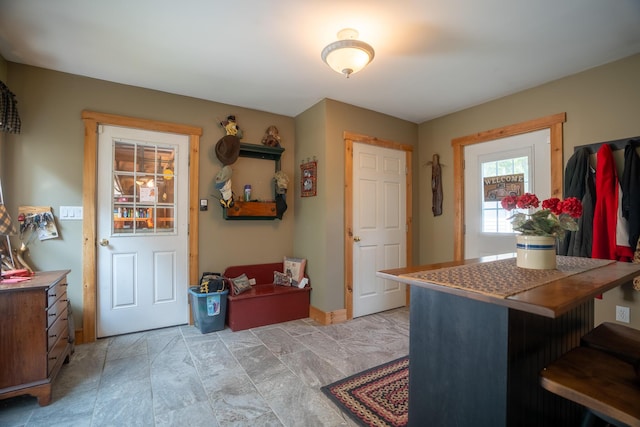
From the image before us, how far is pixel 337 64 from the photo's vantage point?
85.5 inches

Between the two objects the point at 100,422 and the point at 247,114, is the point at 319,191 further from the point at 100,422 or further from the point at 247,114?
the point at 100,422

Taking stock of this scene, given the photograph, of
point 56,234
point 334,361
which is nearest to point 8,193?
point 56,234

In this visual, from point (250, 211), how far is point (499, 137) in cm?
287

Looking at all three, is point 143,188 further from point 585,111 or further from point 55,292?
point 585,111

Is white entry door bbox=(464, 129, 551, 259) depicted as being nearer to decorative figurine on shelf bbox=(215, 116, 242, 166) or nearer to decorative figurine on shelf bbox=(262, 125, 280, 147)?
decorative figurine on shelf bbox=(262, 125, 280, 147)

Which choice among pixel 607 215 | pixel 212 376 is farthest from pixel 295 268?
pixel 607 215

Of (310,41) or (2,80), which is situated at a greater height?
(310,41)

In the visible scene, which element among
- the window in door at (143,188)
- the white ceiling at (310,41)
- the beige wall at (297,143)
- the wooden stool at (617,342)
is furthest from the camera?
the window in door at (143,188)

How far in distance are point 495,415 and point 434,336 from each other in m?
0.33

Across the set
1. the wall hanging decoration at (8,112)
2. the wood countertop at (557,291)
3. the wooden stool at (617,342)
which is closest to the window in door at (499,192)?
the wood countertop at (557,291)

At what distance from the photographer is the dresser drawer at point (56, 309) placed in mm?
1956

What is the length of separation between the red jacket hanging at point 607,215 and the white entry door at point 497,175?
441 mm

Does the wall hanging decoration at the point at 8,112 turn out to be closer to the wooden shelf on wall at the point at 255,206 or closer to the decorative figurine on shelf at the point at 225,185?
the decorative figurine on shelf at the point at 225,185

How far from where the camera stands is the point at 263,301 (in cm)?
319
